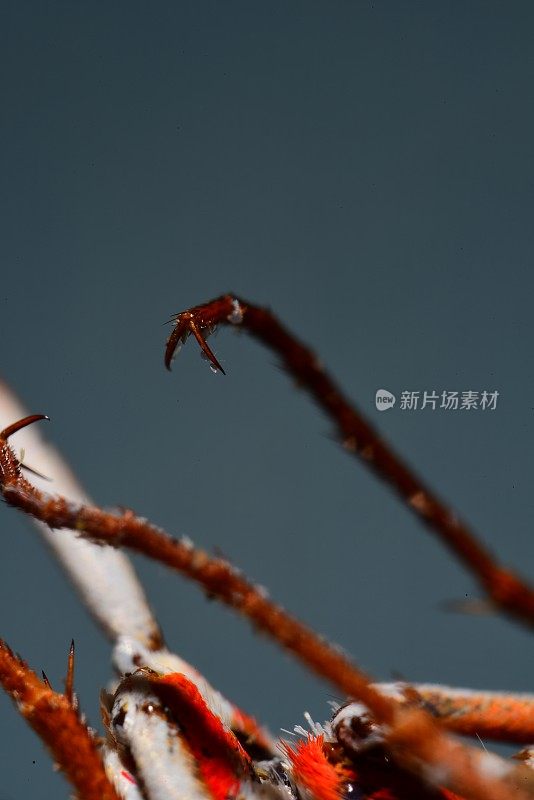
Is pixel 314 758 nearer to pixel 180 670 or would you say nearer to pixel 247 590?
pixel 180 670

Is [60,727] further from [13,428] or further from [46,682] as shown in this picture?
[13,428]

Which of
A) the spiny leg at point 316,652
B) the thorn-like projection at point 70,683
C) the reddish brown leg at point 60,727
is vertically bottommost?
the reddish brown leg at point 60,727

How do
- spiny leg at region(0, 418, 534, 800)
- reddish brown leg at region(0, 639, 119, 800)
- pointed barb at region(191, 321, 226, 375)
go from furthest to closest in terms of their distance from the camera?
pointed barb at region(191, 321, 226, 375) → reddish brown leg at region(0, 639, 119, 800) → spiny leg at region(0, 418, 534, 800)

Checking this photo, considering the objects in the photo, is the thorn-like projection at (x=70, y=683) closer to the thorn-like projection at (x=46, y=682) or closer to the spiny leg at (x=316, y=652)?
the thorn-like projection at (x=46, y=682)

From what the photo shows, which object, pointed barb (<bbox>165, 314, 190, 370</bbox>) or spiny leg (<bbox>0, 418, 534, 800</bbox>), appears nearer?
spiny leg (<bbox>0, 418, 534, 800</bbox>)

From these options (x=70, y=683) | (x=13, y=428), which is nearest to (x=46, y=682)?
(x=70, y=683)

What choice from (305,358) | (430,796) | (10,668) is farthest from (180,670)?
(305,358)

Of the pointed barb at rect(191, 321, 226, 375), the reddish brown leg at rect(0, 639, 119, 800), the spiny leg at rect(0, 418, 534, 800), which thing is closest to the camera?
the spiny leg at rect(0, 418, 534, 800)

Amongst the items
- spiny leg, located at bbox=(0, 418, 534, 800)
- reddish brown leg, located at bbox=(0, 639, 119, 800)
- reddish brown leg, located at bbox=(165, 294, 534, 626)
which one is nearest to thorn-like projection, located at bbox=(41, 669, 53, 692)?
reddish brown leg, located at bbox=(0, 639, 119, 800)

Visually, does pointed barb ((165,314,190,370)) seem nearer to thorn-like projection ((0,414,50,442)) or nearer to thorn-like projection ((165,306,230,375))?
thorn-like projection ((165,306,230,375))

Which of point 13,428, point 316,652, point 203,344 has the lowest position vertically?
point 316,652

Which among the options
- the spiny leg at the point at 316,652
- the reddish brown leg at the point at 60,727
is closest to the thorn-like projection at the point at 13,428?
the spiny leg at the point at 316,652
